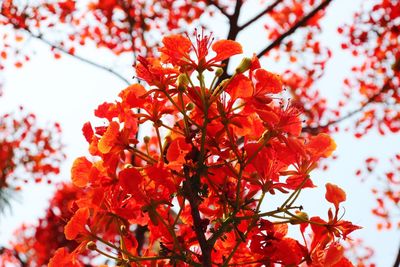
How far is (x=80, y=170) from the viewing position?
7.36 ft

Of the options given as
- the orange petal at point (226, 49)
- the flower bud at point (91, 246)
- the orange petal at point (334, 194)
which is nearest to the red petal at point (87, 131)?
the flower bud at point (91, 246)

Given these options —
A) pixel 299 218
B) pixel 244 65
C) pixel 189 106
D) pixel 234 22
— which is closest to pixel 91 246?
pixel 189 106

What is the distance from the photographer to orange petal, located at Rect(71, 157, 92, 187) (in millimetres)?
2234

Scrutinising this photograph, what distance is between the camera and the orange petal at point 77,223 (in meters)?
2.13

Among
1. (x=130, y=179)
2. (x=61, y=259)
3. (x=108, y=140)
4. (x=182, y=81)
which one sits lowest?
(x=61, y=259)

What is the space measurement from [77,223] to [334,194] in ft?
3.38

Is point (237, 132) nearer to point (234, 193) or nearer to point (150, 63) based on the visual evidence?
point (234, 193)

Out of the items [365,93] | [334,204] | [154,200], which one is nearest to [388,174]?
[365,93]

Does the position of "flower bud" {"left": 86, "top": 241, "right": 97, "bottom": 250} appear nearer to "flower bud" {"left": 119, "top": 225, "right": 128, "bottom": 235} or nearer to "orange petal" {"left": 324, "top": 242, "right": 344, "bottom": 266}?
"flower bud" {"left": 119, "top": 225, "right": 128, "bottom": 235}

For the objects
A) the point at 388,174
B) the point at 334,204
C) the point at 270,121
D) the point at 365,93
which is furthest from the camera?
the point at 365,93

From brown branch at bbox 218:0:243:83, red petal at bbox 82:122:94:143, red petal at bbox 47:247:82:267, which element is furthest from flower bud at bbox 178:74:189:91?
brown branch at bbox 218:0:243:83

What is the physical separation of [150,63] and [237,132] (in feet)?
1.55

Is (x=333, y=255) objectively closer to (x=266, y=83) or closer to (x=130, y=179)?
(x=266, y=83)

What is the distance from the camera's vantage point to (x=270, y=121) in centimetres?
209
